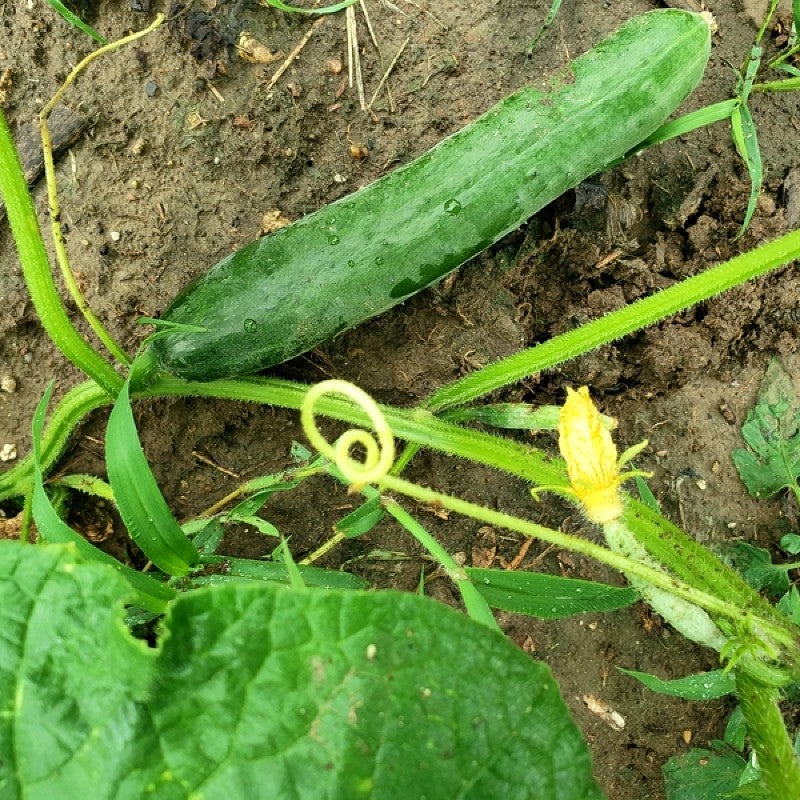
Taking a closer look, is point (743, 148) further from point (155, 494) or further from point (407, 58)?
point (155, 494)

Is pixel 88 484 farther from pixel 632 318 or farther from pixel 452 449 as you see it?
pixel 632 318

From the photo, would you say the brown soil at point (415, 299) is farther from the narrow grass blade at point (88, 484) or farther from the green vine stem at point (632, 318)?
the green vine stem at point (632, 318)

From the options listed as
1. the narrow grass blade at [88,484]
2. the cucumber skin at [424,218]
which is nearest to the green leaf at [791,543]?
the cucumber skin at [424,218]

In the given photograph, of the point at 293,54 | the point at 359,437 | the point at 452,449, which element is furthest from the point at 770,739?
the point at 293,54

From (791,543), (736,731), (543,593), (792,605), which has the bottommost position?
(736,731)

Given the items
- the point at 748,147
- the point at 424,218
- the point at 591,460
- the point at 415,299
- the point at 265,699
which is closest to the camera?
the point at 265,699

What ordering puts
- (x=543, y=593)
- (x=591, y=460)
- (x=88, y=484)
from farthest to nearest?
(x=88, y=484)
(x=543, y=593)
(x=591, y=460)

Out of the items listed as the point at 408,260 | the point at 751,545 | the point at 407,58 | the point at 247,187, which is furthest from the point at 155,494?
the point at 751,545
